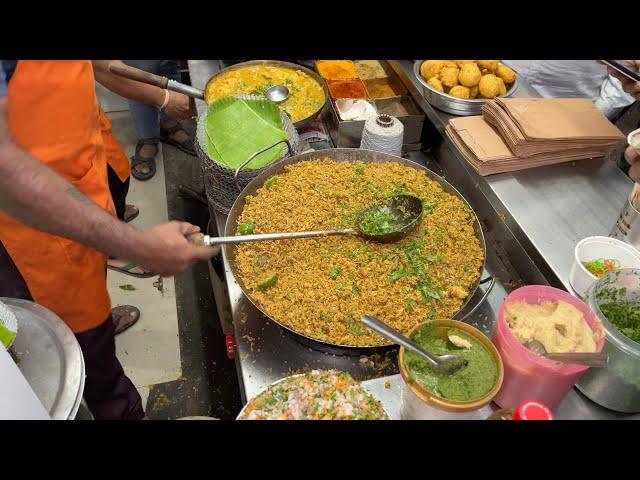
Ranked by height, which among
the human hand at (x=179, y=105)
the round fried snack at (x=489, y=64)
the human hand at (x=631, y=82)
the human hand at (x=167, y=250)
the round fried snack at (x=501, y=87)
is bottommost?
the human hand at (x=179, y=105)

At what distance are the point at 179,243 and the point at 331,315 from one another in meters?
0.57

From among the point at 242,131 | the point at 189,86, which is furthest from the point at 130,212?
the point at 242,131

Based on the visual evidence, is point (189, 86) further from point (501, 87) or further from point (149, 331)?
point (501, 87)

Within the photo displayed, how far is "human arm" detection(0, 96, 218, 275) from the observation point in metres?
1.33

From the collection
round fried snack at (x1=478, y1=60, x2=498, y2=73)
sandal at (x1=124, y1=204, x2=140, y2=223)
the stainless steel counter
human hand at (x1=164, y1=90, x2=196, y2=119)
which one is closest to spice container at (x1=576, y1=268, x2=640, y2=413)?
the stainless steel counter

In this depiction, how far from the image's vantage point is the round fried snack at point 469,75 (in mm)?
2438

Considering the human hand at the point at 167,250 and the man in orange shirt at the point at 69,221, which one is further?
the human hand at the point at 167,250

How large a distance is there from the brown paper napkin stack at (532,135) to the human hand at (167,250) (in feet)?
4.34

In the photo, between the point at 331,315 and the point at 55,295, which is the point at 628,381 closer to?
the point at 331,315

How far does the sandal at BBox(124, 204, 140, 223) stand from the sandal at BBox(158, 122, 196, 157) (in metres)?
0.77

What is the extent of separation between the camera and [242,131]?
2105 mm

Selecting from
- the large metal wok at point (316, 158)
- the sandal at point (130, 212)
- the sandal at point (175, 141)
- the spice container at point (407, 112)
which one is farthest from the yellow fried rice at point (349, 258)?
the sandal at point (175, 141)

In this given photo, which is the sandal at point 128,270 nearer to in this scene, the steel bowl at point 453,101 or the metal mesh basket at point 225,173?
the metal mesh basket at point 225,173

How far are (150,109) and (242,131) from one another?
2071mm
